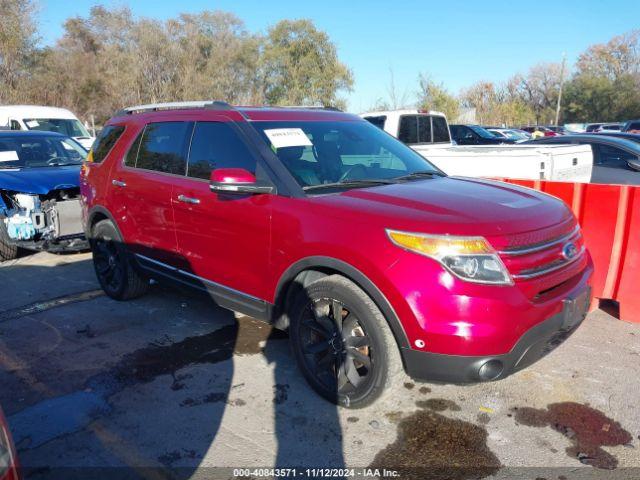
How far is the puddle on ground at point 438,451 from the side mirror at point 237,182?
1.73 m

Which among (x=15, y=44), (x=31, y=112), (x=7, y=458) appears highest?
(x=15, y=44)

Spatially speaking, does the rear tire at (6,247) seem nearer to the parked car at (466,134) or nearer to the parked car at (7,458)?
the parked car at (7,458)

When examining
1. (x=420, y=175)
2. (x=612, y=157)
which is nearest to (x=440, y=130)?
(x=612, y=157)

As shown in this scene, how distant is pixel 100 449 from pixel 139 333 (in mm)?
1697

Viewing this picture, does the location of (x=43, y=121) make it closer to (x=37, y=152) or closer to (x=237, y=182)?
(x=37, y=152)

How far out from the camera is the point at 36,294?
18.8ft

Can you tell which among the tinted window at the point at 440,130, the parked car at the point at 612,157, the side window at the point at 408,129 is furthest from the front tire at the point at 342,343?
the tinted window at the point at 440,130

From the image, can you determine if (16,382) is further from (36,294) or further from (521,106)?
(521,106)

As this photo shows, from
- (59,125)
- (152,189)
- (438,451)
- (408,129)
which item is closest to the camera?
(438,451)

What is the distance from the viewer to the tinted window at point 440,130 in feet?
35.8

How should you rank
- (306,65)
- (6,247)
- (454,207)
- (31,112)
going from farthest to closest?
(306,65) → (31,112) → (6,247) → (454,207)

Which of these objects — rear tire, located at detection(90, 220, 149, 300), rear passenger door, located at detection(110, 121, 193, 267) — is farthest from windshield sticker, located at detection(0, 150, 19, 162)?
rear passenger door, located at detection(110, 121, 193, 267)

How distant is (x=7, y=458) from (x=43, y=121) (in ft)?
47.9

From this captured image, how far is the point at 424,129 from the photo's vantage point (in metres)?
10.6
